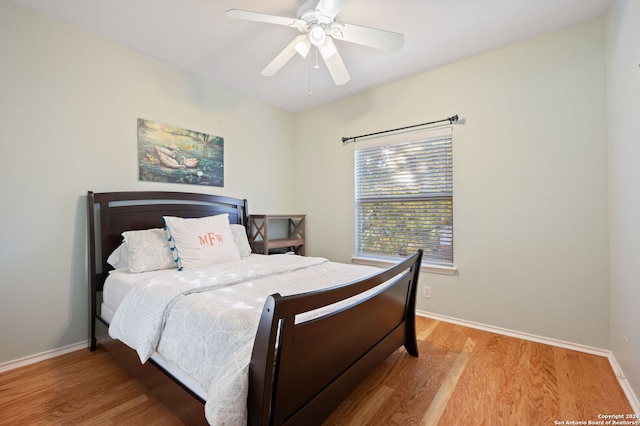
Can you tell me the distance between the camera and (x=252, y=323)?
1175 millimetres

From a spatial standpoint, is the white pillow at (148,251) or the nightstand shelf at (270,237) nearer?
the white pillow at (148,251)

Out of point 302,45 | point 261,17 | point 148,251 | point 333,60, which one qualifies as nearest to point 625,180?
point 333,60

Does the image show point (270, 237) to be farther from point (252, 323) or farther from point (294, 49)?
point (252, 323)

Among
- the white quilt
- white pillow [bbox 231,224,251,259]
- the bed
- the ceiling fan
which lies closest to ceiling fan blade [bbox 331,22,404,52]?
the ceiling fan

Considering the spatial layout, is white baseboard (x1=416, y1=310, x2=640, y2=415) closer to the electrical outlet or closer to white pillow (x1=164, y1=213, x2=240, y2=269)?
the electrical outlet

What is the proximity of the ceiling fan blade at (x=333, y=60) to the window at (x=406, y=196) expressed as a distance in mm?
1105

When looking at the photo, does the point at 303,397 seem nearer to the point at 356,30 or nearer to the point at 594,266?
the point at 356,30

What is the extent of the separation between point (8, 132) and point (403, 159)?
10.6 ft

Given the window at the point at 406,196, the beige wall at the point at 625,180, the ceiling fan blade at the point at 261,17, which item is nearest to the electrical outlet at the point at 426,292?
the window at the point at 406,196

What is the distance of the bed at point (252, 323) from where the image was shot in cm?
99

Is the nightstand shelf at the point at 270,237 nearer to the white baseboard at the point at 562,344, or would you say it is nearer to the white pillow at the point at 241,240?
the white pillow at the point at 241,240

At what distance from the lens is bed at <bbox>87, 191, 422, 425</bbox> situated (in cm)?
99

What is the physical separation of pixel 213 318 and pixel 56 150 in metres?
1.97

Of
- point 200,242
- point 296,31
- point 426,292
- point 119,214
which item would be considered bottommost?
point 426,292
